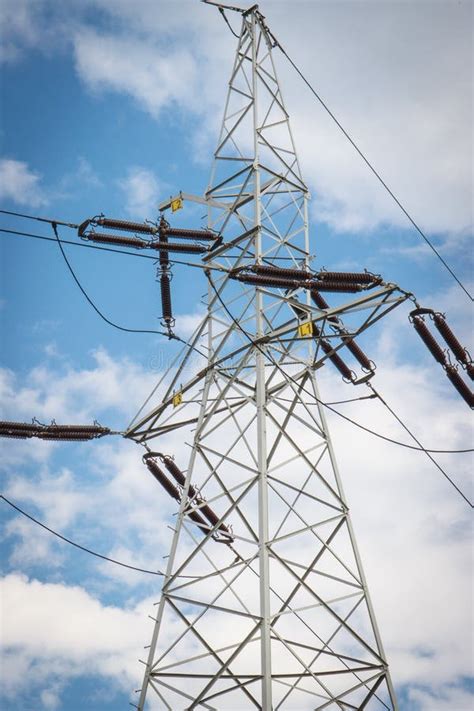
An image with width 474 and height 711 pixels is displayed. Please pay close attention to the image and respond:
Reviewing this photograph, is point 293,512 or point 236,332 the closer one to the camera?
point 293,512

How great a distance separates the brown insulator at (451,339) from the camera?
19156 millimetres

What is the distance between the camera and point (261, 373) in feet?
62.9

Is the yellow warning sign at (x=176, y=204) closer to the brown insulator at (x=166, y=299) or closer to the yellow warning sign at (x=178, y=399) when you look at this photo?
the brown insulator at (x=166, y=299)

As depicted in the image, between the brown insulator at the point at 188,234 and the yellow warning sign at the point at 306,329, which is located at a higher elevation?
the brown insulator at the point at 188,234

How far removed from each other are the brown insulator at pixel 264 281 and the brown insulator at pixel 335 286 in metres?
0.43

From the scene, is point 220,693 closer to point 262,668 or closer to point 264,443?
point 262,668

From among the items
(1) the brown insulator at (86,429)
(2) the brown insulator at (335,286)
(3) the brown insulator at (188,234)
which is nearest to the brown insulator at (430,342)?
(2) the brown insulator at (335,286)

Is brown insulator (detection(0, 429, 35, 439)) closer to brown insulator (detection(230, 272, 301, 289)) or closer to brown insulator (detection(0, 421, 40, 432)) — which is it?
brown insulator (detection(0, 421, 40, 432))

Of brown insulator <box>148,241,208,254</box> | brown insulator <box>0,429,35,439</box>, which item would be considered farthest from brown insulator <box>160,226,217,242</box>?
brown insulator <box>0,429,35,439</box>

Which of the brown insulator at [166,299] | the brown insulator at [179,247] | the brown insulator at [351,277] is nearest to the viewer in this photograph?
the brown insulator at [351,277]

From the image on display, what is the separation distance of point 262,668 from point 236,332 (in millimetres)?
7928

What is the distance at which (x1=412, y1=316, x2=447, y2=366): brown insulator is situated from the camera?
19547 millimetres

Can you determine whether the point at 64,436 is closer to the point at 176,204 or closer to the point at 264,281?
the point at 176,204

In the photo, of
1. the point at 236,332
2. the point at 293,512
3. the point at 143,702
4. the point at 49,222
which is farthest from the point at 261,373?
the point at 143,702
